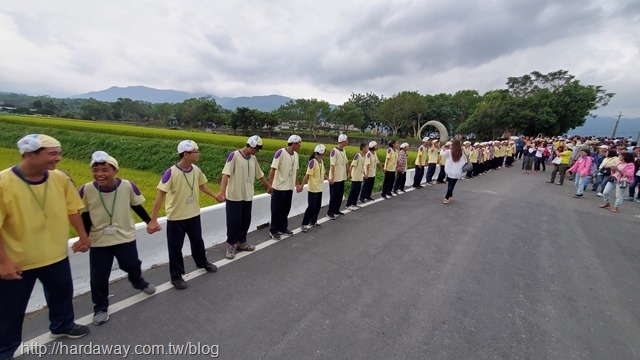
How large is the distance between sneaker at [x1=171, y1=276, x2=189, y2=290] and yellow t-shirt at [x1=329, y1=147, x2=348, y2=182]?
3743 mm

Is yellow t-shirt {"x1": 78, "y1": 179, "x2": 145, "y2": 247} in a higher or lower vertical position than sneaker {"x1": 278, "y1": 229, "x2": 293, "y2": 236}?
higher

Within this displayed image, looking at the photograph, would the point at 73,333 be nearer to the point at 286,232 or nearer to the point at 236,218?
the point at 236,218

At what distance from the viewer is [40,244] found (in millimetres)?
2426

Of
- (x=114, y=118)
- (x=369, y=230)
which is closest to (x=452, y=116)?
(x=369, y=230)

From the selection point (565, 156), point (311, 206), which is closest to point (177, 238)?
point (311, 206)

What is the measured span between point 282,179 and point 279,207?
50 centimetres

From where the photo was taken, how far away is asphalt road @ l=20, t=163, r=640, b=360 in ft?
8.98

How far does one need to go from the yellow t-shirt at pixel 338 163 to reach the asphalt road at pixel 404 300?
109 cm

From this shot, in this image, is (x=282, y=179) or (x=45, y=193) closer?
(x=45, y=193)

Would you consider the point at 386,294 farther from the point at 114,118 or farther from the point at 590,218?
the point at 114,118

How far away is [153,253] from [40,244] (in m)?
1.75

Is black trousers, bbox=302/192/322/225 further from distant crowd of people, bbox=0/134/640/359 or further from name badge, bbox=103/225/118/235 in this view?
name badge, bbox=103/225/118/235

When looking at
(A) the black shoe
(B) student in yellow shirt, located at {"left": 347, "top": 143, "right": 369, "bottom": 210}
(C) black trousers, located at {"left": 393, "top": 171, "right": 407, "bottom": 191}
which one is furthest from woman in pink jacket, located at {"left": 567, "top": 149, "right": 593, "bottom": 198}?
(A) the black shoe

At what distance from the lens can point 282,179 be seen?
5219mm
